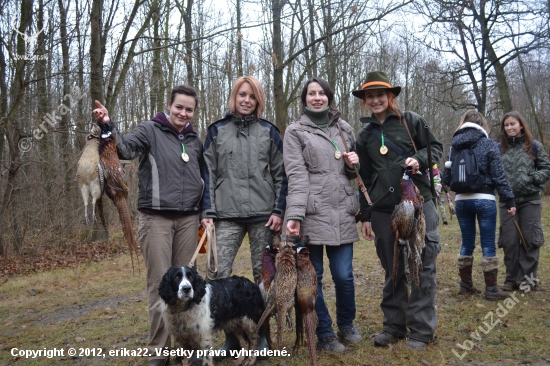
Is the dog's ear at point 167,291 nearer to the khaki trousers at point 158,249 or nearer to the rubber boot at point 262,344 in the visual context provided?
the khaki trousers at point 158,249

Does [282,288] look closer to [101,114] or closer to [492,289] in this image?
[101,114]

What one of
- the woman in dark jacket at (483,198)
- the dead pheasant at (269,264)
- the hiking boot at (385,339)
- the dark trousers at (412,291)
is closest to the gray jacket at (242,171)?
the dead pheasant at (269,264)

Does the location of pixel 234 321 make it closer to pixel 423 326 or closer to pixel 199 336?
pixel 199 336

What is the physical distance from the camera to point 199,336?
382cm

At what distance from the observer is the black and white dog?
146 inches

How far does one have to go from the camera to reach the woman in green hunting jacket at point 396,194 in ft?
13.4

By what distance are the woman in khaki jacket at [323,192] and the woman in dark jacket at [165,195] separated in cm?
94

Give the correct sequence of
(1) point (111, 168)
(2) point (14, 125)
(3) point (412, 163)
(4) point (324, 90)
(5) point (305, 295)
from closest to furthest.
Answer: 1. (1) point (111, 168)
2. (5) point (305, 295)
3. (3) point (412, 163)
4. (4) point (324, 90)
5. (2) point (14, 125)

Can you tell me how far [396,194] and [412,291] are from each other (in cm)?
93

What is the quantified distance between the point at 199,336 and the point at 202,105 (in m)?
18.1

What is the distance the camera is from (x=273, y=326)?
5.32 m

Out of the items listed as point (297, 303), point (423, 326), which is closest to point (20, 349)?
point (297, 303)

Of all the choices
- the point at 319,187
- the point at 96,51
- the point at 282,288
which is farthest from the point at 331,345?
the point at 96,51

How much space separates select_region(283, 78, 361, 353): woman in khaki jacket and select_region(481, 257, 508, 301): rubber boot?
249cm
